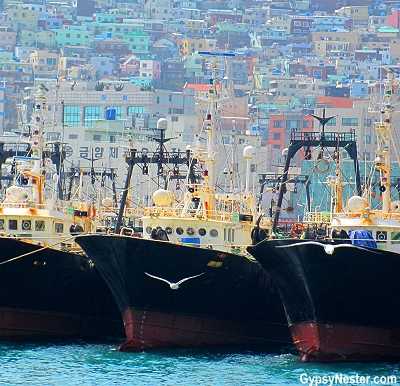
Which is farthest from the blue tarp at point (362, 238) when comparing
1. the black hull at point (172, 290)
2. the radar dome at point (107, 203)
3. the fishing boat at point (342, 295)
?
the radar dome at point (107, 203)

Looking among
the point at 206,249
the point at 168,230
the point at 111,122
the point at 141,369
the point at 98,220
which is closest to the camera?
the point at 141,369

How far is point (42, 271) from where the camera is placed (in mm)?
63625

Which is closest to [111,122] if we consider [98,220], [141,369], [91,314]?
[98,220]

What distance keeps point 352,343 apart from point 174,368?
6.88 meters

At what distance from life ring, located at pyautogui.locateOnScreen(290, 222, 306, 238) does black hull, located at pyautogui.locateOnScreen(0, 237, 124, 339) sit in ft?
29.1

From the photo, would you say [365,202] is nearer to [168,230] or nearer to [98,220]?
[168,230]

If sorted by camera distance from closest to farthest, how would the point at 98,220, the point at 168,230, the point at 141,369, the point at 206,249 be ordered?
the point at 141,369, the point at 206,249, the point at 168,230, the point at 98,220

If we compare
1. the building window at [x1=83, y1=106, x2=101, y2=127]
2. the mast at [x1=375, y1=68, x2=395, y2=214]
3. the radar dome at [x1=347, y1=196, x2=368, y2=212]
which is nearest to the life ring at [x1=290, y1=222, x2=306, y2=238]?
the radar dome at [x1=347, y1=196, x2=368, y2=212]

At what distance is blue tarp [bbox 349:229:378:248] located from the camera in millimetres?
57781

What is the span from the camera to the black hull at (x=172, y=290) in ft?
196

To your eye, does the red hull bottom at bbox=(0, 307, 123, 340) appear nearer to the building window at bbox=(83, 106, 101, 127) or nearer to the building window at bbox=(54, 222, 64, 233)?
the building window at bbox=(54, 222, 64, 233)

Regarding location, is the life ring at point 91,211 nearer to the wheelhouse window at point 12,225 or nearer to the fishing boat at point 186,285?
the wheelhouse window at point 12,225

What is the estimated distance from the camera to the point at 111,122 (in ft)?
533

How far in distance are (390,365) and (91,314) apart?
16.3m
